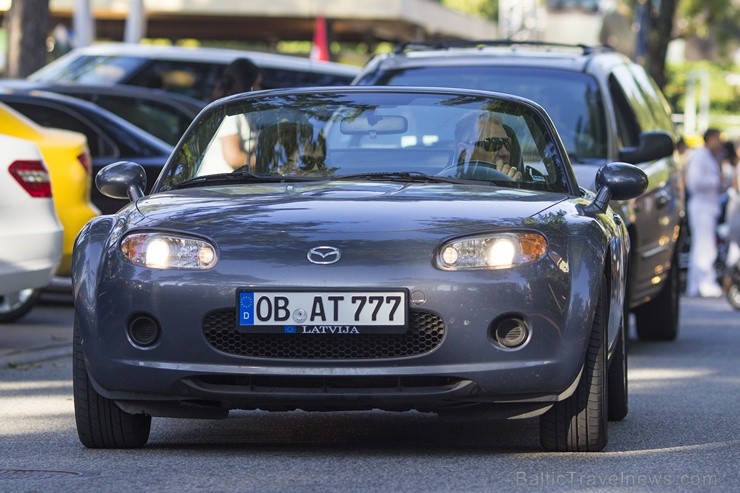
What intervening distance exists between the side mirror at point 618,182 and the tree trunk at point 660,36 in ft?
70.1

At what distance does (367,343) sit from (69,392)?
3.08 metres

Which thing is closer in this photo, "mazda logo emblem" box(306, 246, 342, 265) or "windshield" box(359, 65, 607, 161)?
"mazda logo emblem" box(306, 246, 342, 265)

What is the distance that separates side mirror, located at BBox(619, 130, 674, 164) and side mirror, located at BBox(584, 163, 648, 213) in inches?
112

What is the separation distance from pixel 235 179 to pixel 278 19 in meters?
34.7

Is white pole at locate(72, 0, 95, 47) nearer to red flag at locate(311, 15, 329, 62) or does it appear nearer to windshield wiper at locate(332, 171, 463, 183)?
red flag at locate(311, 15, 329, 62)

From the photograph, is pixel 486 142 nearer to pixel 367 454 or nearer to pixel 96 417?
pixel 367 454

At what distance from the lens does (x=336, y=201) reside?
6.50 m

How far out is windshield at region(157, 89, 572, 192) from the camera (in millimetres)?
7160

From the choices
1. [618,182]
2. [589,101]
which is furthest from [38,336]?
[618,182]

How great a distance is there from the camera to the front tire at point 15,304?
A: 41.6ft

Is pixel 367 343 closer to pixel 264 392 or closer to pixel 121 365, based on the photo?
pixel 264 392

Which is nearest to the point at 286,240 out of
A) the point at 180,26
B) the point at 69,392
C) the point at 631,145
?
the point at 69,392

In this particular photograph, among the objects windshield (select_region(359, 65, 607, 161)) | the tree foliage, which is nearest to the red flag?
windshield (select_region(359, 65, 607, 161))

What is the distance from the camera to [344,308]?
6047 millimetres
